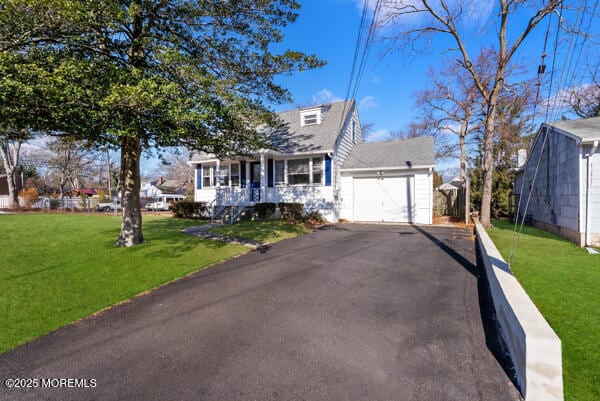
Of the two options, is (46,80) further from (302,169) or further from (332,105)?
(332,105)

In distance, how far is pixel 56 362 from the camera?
9.35 feet

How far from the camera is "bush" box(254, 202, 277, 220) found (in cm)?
1369

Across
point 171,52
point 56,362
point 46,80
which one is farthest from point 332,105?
point 56,362

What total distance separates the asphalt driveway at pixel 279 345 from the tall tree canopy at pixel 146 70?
352 cm

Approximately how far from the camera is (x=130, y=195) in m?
7.91

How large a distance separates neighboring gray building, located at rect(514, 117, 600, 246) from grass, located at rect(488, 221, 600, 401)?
38.7 inches

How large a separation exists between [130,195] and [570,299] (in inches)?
384

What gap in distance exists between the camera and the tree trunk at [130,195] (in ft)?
25.6

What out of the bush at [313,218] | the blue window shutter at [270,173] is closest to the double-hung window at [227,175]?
the blue window shutter at [270,173]

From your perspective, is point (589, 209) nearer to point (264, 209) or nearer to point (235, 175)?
point (264, 209)

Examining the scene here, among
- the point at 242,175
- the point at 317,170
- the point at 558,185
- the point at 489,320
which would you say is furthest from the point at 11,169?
the point at 558,185

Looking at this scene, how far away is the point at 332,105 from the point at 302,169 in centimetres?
536

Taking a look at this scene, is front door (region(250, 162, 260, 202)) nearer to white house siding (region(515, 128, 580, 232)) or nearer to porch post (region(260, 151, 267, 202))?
porch post (region(260, 151, 267, 202))

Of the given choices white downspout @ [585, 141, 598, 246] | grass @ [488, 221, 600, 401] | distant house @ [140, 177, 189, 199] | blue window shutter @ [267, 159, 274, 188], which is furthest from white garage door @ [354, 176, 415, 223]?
distant house @ [140, 177, 189, 199]
